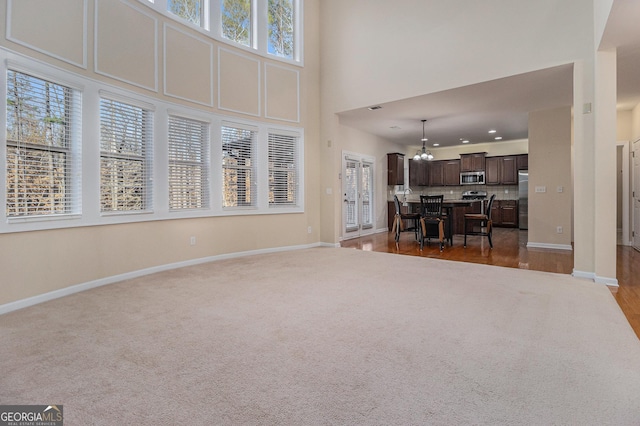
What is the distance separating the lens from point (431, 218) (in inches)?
268

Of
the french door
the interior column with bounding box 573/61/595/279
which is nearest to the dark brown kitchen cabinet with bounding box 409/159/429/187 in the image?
the french door

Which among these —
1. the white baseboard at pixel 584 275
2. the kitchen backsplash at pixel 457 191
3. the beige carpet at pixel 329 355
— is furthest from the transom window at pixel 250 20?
the white baseboard at pixel 584 275

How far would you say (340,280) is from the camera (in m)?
4.09

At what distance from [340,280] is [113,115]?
3.51 metres

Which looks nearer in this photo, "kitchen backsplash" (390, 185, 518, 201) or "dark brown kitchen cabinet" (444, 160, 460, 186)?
"kitchen backsplash" (390, 185, 518, 201)

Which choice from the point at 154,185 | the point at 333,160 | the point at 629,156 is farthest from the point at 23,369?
the point at 629,156

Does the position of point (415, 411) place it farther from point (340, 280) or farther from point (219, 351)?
point (340, 280)

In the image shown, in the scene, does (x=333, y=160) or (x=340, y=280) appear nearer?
(x=340, y=280)

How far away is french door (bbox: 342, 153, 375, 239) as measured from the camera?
8.14 metres

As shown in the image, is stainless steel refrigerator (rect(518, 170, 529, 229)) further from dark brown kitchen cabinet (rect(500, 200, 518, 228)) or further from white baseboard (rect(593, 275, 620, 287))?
white baseboard (rect(593, 275, 620, 287))

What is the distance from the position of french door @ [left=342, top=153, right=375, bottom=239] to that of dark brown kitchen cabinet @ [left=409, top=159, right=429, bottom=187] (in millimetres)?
2517

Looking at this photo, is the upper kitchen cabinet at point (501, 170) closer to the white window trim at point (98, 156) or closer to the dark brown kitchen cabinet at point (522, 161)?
the dark brown kitchen cabinet at point (522, 161)

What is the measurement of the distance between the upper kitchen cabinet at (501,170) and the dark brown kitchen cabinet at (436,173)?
4.71 ft

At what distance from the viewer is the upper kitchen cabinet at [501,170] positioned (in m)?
10.1
